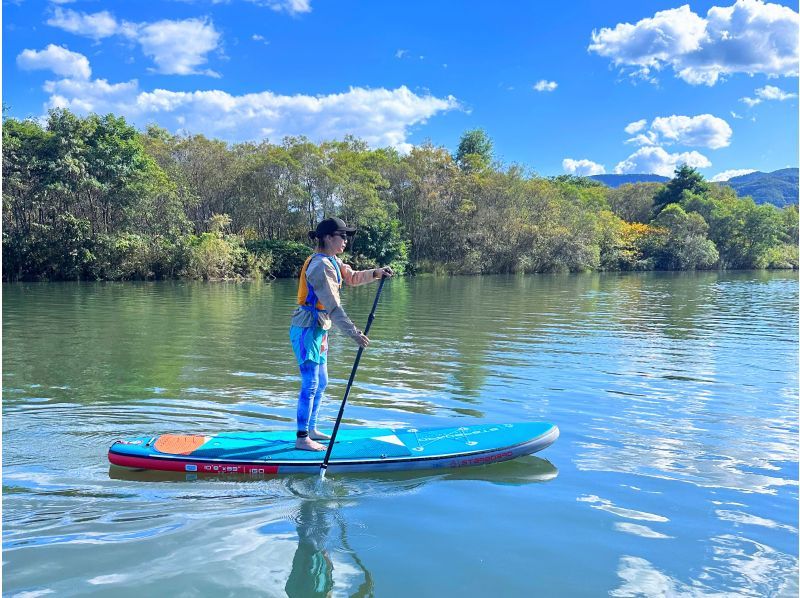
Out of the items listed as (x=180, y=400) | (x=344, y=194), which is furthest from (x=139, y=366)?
(x=344, y=194)

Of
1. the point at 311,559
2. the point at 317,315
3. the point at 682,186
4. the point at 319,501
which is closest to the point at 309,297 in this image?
the point at 317,315

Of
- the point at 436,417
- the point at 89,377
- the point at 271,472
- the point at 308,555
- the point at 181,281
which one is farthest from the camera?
the point at 181,281

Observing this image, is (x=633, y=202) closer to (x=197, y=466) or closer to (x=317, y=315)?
(x=317, y=315)

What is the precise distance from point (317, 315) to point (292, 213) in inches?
1492

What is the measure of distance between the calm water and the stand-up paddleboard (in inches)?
5.2

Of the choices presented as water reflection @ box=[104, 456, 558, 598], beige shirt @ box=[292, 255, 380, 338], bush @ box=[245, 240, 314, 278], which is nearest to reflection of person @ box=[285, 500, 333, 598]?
water reflection @ box=[104, 456, 558, 598]

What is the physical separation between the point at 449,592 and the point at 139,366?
757cm

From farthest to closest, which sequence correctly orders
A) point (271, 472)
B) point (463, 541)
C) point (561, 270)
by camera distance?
point (561, 270)
point (271, 472)
point (463, 541)

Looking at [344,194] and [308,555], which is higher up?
[344,194]

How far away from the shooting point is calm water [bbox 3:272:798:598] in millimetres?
3404

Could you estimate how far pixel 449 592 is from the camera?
10.6 ft

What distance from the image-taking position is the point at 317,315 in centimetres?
491

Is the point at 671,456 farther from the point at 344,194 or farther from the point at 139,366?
Result: the point at 344,194

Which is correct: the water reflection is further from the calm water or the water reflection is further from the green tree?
the green tree
